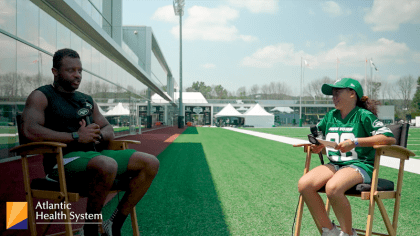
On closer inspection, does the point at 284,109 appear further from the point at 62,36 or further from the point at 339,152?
the point at 339,152

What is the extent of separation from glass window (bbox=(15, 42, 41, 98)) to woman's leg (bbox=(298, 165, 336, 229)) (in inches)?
275

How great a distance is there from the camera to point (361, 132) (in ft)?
7.61

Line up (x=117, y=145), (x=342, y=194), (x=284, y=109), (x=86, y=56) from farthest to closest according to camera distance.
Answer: (x=284, y=109) < (x=86, y=56) < (x=117, y=145) < (x=342, y=194)

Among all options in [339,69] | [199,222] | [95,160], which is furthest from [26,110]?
[339,69]

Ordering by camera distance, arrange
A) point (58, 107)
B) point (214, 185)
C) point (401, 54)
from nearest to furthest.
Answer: point (58, 107), point (214, 185), point (401, 54)

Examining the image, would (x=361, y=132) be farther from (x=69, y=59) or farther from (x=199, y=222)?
(x=69, y=59)

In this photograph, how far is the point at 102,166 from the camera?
6.43 ft

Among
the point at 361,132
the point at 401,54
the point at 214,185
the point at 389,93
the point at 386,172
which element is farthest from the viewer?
the point at 389,93

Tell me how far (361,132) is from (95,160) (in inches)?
78.7

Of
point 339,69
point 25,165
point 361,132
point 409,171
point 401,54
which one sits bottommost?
point 409,171

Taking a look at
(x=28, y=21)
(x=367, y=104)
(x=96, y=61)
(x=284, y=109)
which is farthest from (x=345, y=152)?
(x=284, y=109)

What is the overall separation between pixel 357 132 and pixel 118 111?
14.0 metres

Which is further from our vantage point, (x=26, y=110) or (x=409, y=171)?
(x=409, y=171)

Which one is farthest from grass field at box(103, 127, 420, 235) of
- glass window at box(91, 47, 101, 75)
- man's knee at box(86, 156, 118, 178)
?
glass window at box(91, 47, 101, 75)
